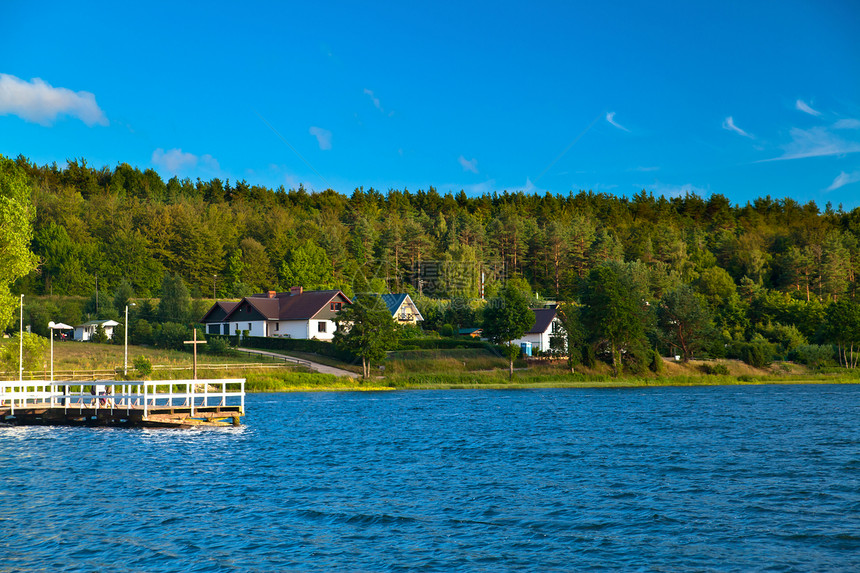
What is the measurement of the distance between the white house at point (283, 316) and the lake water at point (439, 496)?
5436cm

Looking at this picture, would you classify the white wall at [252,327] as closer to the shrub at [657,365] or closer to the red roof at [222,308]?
the red roof at [222,308]

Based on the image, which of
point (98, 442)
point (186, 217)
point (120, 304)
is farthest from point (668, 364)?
point (186, 217)

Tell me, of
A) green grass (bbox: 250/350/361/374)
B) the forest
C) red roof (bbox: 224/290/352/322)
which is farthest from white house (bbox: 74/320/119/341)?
green grass (bbox: 250/350/361/374)

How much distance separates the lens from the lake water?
680 inches

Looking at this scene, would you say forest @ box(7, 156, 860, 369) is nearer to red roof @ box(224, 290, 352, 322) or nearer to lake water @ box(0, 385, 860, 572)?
red roof @ box(224, 290, 352, 322)

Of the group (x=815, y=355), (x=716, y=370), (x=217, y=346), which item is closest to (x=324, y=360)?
(x=217, y=346)

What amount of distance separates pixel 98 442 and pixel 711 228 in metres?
169

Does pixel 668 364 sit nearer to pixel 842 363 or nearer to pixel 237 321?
pixel 842 363

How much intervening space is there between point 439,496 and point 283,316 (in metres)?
80.5

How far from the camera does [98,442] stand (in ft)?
122

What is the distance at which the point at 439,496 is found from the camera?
24.0 metres

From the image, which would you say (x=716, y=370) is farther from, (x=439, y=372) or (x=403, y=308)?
(x=403, y=308)

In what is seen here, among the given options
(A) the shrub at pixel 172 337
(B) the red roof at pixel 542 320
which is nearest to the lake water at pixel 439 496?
(A) the shrub at pixel 172 337

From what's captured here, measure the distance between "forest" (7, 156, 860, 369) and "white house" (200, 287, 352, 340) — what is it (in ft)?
40.1
